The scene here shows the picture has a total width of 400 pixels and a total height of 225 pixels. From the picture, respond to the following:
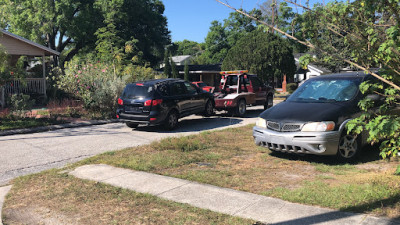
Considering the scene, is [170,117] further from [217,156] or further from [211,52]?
[211,52]

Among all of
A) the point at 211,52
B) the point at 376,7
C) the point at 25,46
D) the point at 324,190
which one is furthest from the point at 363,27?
the point at 211,52

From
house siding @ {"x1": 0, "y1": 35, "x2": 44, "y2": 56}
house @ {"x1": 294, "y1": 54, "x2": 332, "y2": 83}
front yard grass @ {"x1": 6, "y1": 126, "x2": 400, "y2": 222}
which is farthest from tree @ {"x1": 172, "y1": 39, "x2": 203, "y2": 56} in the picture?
front yard grass @ {"x1": 6, "y1": 126, "x2": 400, "y2": 222}

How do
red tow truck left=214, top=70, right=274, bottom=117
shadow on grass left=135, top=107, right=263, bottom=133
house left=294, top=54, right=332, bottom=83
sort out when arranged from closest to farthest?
shadow on grass left=135, top=107, right=263, bottom=133, red tow truck left=214, top=70, right=274, bottom=117, house left=294, top=54, right=332, bottom=83

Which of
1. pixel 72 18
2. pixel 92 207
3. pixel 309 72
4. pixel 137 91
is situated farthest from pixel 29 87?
pixel 309 72

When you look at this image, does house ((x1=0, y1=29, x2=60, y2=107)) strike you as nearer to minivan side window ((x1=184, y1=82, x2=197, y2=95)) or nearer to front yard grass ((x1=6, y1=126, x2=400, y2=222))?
minivan side window ((x1=184, y1=82, x2=197, y2=95))

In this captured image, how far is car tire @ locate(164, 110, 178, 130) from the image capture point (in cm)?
1189

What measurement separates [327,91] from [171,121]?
5829mm

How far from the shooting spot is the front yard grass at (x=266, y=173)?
4.65 metres

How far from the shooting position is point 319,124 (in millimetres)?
6535

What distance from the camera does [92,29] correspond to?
1436 inches

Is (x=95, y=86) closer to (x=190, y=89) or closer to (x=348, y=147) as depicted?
(x=190, y=89)

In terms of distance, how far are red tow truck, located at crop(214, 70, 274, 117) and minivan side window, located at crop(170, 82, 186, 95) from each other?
2595mm

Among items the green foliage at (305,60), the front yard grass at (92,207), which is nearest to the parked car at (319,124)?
the green foliage at (305,60)

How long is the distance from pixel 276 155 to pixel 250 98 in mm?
8588
